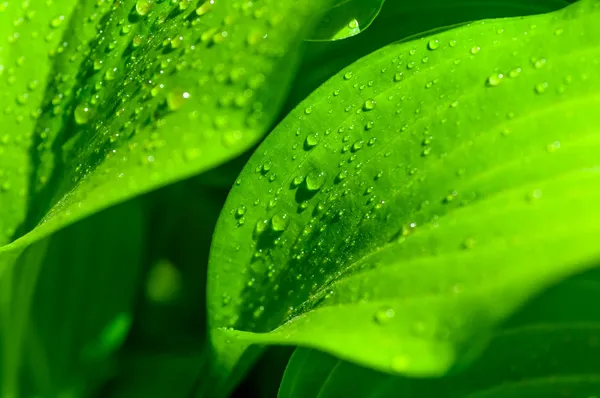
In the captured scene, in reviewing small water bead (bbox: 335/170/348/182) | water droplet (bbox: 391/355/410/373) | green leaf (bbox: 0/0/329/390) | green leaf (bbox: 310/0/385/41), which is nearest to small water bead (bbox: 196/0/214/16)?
green leaf (bbox: 0/0/329/390)

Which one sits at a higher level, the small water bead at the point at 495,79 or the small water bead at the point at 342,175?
the small water bead at the point at 495,79

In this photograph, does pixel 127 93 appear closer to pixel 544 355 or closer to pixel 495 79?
pixel 495 79

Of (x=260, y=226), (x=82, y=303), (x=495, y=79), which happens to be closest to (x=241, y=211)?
(x=260, y=226)

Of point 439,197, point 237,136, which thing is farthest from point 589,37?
point 237,136

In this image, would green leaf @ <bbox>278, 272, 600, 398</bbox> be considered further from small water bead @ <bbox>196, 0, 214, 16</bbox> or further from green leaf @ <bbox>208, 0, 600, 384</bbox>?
small water bead @ <bbox>196, 0, 214, 16</bbox>

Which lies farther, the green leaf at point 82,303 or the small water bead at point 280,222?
the green leaf at point 82,303

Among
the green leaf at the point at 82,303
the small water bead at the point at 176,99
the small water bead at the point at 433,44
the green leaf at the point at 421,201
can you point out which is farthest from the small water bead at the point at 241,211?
the green leaf at the point at 82,303

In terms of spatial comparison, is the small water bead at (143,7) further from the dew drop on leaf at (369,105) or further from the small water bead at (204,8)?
the dew drop on leaf at (369,105)
